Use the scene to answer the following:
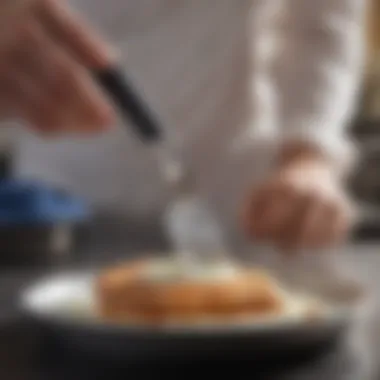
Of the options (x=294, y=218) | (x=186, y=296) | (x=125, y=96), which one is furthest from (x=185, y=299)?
(x=294, y=218)

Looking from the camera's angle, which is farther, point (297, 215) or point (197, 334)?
point (297, 215)

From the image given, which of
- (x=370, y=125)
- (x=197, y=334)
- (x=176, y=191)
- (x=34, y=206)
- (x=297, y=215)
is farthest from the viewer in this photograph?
(x=370, y=125)

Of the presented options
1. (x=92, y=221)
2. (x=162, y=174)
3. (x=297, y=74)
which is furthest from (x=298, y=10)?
(x=92, y=221)

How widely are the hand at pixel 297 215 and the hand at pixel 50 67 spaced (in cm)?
21

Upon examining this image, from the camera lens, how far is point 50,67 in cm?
83

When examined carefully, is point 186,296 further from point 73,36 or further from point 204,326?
point 73,36

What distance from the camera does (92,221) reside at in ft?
3.45

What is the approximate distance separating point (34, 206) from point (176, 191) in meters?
0.35

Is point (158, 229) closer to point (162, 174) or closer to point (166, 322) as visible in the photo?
point (162, 174)

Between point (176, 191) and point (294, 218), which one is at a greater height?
point (176, 191)

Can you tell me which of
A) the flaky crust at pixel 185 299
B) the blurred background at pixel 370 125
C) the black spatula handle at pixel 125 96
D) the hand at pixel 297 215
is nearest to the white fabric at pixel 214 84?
the hand at pixel 297 215

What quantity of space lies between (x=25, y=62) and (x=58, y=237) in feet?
0.50

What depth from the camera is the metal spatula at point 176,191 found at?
793mm

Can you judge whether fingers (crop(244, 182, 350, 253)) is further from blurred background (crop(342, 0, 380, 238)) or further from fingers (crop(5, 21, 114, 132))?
blurred background (crop(342, 0, 380, 238))
